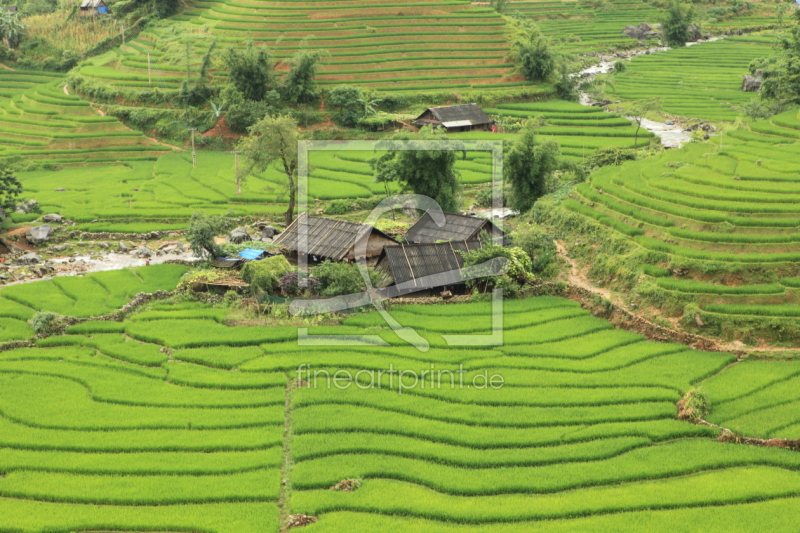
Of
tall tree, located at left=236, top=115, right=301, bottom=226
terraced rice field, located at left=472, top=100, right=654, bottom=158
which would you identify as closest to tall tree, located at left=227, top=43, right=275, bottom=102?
terraced rice field, located at left=472, top=100, right=654, bottom=158

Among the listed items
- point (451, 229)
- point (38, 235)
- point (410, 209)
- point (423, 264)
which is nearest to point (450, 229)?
point (451, 229)

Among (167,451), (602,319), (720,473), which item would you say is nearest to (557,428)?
(720,473)

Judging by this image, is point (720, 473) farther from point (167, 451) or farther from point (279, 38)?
point (279, 38)

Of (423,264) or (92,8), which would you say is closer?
(423,264)

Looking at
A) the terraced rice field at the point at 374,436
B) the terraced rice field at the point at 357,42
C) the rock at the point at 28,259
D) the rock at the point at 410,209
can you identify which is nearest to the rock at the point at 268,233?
the rock at the point at 410,209

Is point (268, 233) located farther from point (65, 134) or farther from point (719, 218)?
point (65, 134)

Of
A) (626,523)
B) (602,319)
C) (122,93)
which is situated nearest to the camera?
(626,523)

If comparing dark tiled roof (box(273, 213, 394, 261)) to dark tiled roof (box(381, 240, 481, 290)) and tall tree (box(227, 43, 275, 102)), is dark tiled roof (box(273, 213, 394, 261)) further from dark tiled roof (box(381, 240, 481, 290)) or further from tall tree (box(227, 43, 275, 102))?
tall tree (box(227, 43, 275, 102))
